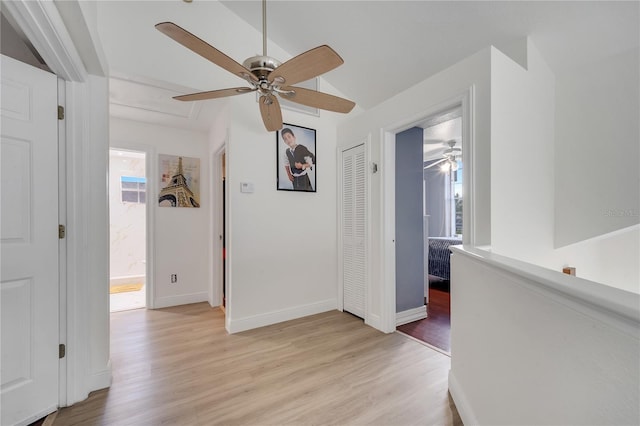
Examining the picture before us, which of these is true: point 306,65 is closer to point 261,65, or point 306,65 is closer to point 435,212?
point 261,65

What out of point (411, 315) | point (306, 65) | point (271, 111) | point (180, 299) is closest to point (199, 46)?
point (306, 65)

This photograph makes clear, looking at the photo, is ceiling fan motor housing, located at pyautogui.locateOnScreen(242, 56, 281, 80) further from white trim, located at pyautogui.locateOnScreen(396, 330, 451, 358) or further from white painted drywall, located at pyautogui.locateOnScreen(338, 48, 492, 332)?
white trim, located at pyautogui.locateOnScreen(396, 330, 451, 358)

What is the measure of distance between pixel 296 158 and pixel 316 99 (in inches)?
53.3

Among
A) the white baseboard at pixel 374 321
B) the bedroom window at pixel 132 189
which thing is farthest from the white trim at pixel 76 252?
the bedroom window at pixel 132 189

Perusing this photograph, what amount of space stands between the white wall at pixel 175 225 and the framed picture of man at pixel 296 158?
1.35 m

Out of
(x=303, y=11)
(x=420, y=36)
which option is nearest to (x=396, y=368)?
(x=420, y=36)

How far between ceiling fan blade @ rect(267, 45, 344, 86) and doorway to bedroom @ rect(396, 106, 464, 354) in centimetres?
121

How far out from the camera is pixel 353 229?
3111mm

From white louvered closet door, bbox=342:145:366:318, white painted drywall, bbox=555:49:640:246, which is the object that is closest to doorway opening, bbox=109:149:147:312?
white louvered closet door, bbox=342:145:366:318

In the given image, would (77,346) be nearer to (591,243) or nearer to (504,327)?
(504,327)

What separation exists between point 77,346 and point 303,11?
3.22 metres

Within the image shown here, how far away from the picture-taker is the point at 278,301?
9.73 ft

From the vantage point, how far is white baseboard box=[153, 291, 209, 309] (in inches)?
134

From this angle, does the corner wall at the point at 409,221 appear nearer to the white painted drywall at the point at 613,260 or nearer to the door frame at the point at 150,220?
the white painted drywall at the point at 613,260
